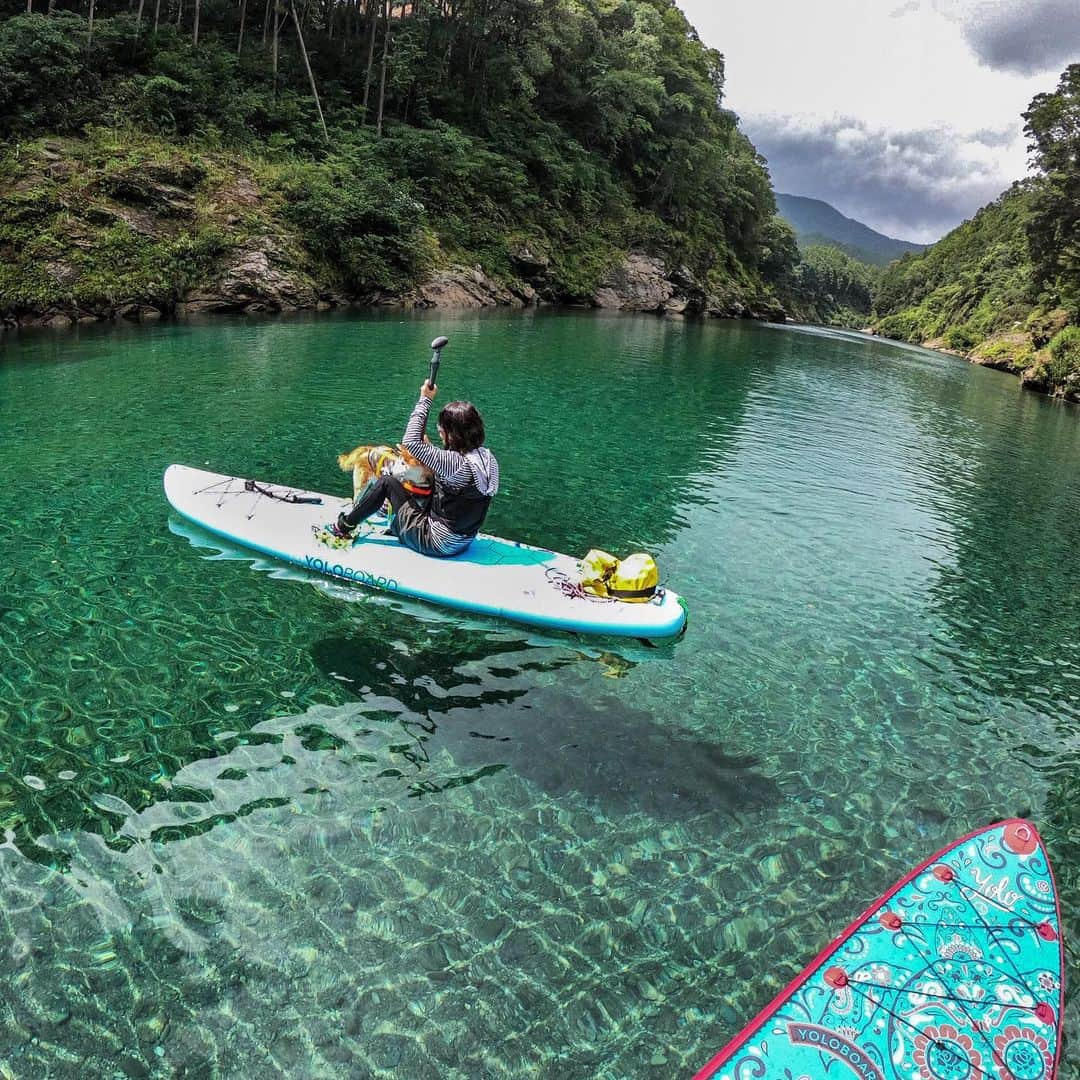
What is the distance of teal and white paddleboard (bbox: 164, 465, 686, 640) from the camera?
684cm

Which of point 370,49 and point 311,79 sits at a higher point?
point 370,49

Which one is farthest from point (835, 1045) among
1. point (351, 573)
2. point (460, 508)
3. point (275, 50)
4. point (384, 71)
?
point (384, 71)

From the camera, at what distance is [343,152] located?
3469cm

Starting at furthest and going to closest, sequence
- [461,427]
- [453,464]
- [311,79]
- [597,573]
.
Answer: [311,79]
[597,573]
[453,464]
[461,427]

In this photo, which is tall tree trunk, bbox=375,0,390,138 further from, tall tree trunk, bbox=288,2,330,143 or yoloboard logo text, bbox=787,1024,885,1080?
yoloboard logo text, bbox=787,1024,885,1080

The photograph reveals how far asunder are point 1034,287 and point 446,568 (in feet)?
189

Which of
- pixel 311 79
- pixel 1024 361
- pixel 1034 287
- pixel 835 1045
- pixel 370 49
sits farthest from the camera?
pixel 1034 287

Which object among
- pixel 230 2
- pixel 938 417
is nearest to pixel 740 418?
pixel 938 417

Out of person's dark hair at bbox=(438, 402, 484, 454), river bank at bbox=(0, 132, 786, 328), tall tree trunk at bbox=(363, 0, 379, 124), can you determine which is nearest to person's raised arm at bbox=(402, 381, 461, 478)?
person's dark hair at bbox=(438, 402, 484, 454)

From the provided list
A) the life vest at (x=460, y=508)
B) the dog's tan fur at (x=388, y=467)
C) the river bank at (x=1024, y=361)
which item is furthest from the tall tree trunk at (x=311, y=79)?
the river bank at (x=1024, y=361)

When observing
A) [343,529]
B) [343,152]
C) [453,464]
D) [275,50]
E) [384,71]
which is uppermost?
[384,71]

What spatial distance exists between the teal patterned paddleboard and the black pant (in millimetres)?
4903

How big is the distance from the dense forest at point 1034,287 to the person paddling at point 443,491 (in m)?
36.6

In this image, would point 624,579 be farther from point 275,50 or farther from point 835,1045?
point 275,50
